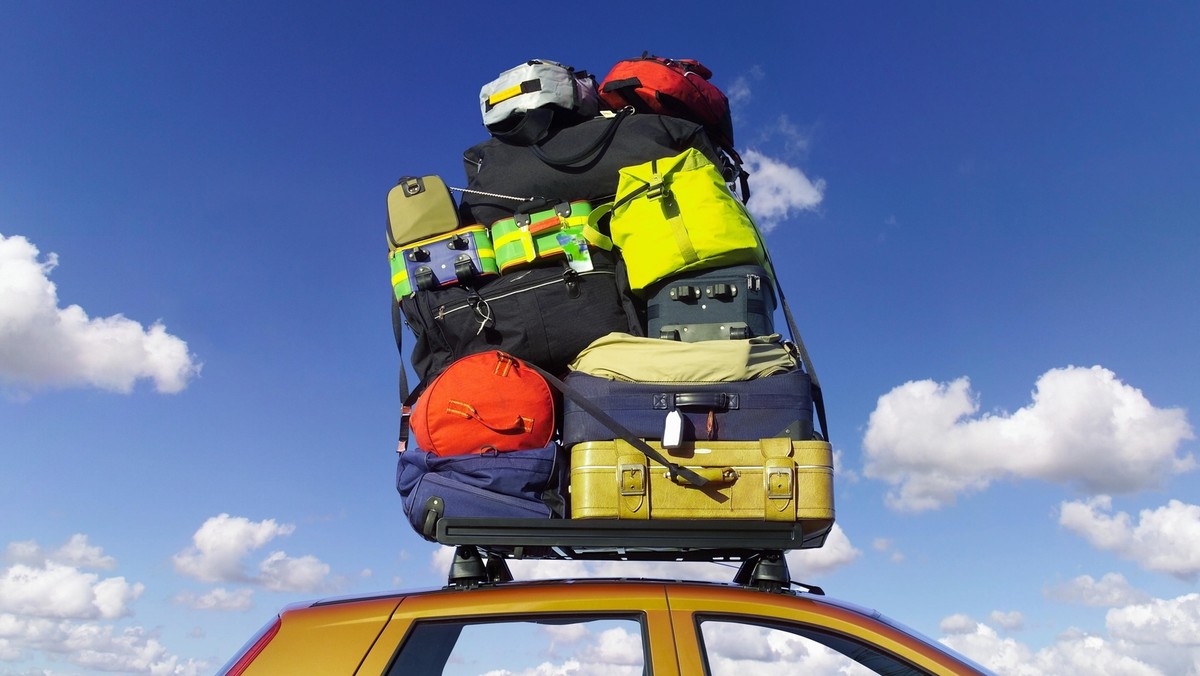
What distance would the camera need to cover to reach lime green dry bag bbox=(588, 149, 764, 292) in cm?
361

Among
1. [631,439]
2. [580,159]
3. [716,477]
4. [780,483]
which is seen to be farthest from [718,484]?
[580,159]

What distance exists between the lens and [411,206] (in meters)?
→ 4.13

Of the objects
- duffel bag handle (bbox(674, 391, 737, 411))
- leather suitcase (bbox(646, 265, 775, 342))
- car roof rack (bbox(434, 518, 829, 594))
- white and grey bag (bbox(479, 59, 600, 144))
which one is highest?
white and grey bag (bbox(479, 59, 600, 144))

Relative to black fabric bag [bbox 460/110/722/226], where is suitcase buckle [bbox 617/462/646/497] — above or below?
below

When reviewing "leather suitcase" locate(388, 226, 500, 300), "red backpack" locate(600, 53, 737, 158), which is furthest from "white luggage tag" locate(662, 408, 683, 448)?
"red backpack" locate(600, 53, 737, 158)

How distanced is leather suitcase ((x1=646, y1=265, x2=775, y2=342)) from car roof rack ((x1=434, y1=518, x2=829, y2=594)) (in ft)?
2.60

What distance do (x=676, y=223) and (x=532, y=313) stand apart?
2.32 feet

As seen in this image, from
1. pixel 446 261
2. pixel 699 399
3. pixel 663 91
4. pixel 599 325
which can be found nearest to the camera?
pixel 699 399

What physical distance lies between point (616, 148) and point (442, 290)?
0.97 m

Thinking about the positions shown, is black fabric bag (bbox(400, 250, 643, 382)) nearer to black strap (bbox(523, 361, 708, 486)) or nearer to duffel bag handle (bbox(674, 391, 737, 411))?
black strap (bbox(523, 361, 708, 486))

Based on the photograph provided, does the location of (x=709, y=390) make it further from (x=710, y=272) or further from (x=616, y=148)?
(x=616, y=148)

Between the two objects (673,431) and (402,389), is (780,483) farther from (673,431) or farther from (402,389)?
(402,389)

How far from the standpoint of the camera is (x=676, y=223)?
3.63 metres

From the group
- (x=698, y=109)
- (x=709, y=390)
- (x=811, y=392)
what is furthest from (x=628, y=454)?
(x=698, y=109)
